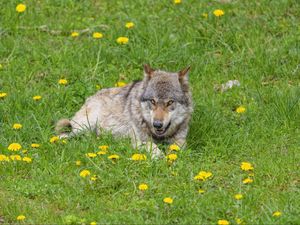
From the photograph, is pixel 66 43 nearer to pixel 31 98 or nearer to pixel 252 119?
pixel 31 98

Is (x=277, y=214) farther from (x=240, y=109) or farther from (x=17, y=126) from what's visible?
(x=17, y=126)

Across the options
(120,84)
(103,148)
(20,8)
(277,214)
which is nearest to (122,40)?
(120,84)

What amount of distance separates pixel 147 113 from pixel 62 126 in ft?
3.37

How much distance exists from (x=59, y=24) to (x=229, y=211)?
5.35 meters

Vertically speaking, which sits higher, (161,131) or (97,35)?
(97,35)

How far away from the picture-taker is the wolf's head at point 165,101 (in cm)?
855

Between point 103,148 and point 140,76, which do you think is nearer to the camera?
point 103,148

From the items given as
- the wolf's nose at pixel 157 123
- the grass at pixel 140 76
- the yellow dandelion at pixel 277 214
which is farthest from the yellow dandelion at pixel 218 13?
the yellow dandelion at pixel 277 214

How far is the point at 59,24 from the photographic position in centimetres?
1141

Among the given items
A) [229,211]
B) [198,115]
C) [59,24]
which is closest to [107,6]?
[59,24]

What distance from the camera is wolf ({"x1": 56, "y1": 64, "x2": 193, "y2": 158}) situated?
8.61 metres

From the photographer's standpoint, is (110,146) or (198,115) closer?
(110,146)

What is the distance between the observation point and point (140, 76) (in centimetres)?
1048

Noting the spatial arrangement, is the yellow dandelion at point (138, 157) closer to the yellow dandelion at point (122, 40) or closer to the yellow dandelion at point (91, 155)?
the yellow dandelion at point (91, 155)
